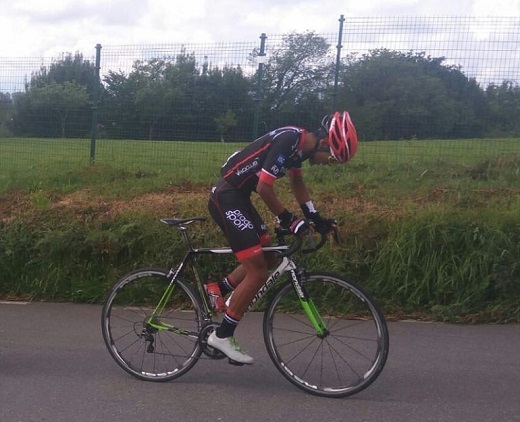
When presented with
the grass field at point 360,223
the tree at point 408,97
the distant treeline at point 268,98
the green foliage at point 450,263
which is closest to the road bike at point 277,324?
the green foliage at point 450,263

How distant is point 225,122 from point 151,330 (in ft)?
19.7

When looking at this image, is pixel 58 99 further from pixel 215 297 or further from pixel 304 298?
pixel 304 298

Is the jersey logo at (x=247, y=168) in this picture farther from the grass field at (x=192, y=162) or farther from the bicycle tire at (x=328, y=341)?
the grass field at (x=192, y=162)

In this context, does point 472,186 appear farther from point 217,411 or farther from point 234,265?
point 217,411

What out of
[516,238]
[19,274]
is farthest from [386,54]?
[19,274]

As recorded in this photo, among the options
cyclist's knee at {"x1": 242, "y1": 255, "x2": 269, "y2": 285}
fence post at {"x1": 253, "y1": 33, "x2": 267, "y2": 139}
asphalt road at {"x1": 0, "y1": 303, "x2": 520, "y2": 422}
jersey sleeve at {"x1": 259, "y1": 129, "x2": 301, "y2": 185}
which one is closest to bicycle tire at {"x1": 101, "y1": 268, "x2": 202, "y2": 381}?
asphalt road at {"x1": 0, "y1": 303, "x2": 520, "y2": 422}

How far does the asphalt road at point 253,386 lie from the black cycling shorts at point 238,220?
916 millimetres

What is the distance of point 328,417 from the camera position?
13.7 ft

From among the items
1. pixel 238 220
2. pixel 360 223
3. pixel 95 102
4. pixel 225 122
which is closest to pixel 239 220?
pixel 238 220

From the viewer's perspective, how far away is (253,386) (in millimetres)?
4664

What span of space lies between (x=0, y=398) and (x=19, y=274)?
10.1 ft

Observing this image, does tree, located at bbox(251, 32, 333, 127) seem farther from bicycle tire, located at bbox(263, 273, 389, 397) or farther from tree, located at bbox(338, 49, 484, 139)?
bicycle tire, located at bbox(263, 273, 389, 397)

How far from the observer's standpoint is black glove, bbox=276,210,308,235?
4.34 meters

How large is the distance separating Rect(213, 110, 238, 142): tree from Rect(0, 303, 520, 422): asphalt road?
5.13 metres
